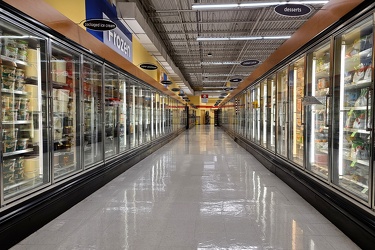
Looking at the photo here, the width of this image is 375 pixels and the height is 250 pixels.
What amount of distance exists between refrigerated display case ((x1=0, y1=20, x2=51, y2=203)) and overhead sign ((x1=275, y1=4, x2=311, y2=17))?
12.7 ft

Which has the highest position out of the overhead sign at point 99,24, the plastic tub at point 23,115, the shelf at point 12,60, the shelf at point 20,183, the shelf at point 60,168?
the overhead sign at point 99,24

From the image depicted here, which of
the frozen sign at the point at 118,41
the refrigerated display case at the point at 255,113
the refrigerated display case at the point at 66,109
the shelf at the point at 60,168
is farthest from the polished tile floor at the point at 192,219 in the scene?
the refrigerated display case at the point at 255,113

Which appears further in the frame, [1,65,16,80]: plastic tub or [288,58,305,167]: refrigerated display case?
[288,58,305,167]: refrigerated display case

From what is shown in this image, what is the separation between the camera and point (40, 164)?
3850 millimetres

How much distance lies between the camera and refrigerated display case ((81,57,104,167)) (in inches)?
205

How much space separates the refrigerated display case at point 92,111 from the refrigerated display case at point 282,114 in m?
3.84

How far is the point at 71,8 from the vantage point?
215 inches

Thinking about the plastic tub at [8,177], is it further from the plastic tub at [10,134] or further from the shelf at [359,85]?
the shelf at [359,85]

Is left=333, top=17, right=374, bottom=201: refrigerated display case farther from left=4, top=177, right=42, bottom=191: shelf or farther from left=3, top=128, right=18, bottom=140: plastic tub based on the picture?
left=3, top=128, right=18, bottom=140: plastic tub

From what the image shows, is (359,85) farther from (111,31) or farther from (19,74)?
(111,31)

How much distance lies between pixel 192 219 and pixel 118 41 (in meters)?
6.19

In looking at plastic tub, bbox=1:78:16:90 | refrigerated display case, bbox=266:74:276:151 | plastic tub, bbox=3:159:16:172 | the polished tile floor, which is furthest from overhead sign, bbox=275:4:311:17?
plastic tub, bbox=3:159:16:172

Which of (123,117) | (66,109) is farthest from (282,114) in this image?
(66,109)

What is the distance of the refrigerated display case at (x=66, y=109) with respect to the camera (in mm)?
4410
